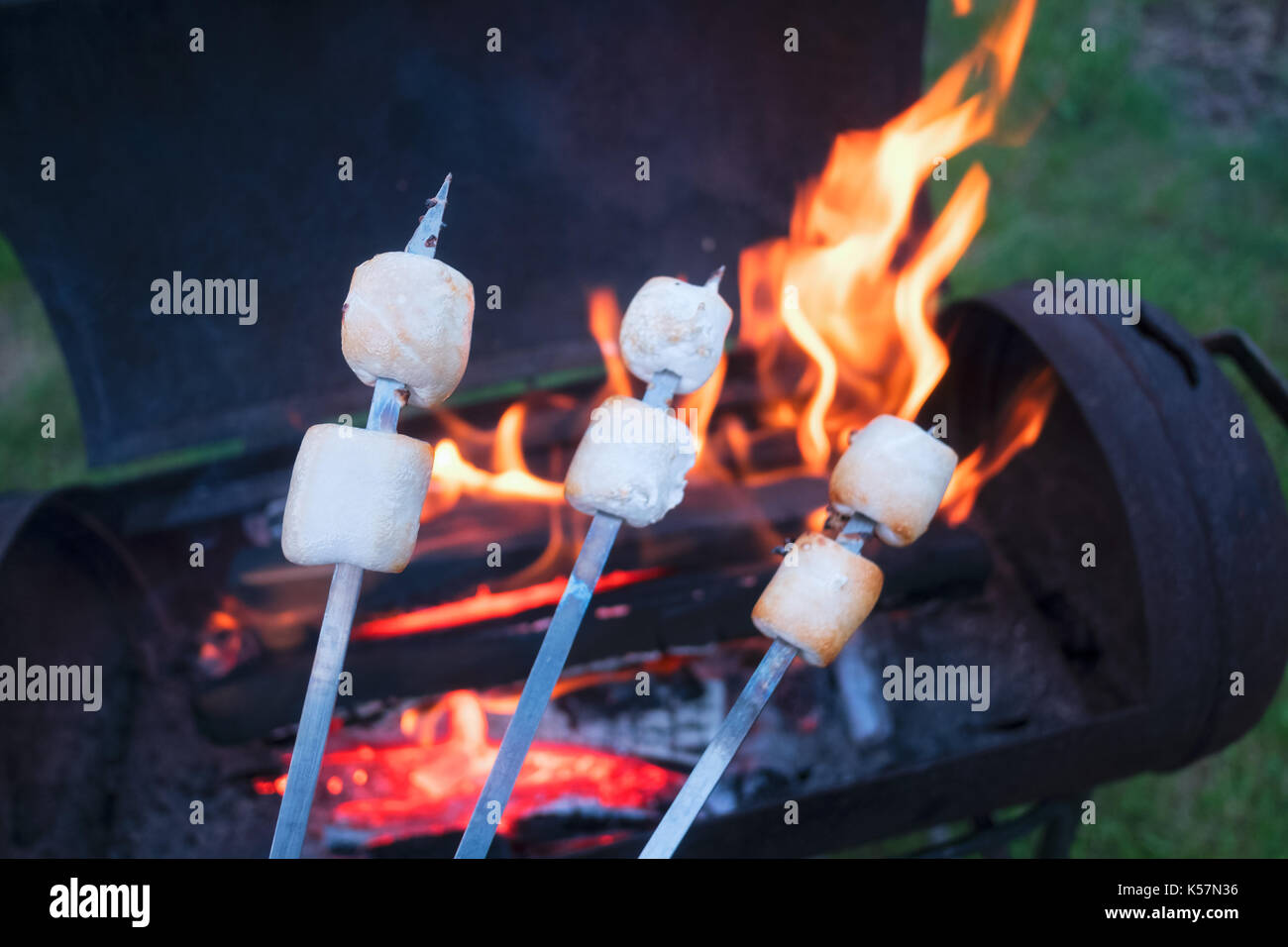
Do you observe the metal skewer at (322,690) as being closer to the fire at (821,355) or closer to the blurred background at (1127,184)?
the fire at (821,355)

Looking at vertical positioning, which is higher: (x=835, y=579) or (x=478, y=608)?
(x=478, y=608)

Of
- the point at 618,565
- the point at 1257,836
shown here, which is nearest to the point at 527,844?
the point at 618,565

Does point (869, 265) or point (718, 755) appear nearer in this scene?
point (718, 755)

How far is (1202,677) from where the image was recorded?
5.68ft

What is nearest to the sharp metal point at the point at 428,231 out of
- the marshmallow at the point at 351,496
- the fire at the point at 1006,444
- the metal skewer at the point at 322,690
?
the metal skewer at the point at 322,690

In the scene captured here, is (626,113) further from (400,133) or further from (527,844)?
(527,844)

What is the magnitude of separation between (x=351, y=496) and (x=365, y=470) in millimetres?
37

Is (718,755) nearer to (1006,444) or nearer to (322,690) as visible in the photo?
(322,690)

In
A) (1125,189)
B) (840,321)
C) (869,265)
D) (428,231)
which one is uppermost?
(1125,189)

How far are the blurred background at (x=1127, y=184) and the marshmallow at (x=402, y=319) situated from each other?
2732mm

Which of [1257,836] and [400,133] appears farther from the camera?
[1257,836]

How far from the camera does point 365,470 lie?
1091 mm

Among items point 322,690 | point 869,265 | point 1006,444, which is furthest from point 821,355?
point 322,690

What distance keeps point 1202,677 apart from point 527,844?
4.59 ft
